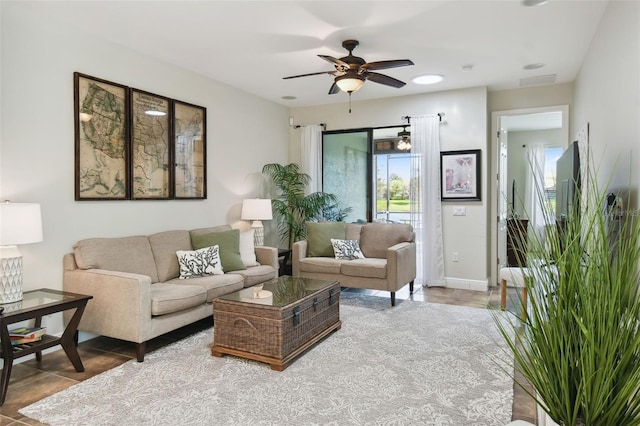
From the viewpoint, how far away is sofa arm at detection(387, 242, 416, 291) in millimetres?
4453

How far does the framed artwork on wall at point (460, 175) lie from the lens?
17.6ft

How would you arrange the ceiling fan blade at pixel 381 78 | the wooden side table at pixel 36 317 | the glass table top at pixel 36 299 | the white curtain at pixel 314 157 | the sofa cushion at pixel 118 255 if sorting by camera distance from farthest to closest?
the white curtain at pixel 314 157 → the ceiling fan blade at pixel 381 78 → the sofa cushion at pixel 118 255 → the glass table top at pixel 36 299 → the wooden side table at pixel 36 317

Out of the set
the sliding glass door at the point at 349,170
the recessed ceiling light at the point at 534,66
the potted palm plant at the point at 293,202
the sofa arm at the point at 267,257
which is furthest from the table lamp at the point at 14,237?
the recessed ceiling light at the point at 534,66

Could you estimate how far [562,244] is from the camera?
132 centimetres

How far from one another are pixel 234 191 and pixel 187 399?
3160 millimetres

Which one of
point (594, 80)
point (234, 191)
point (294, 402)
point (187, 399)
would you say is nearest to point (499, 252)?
point (594, 80)

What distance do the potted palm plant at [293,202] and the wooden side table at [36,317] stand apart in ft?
10.9

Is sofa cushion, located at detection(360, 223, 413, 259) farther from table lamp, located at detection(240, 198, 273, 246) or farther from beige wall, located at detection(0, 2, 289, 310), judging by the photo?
beige wall, located at detection(0, 2, 289, 310)

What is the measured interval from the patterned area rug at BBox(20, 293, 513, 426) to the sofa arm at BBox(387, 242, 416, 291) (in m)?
0.91

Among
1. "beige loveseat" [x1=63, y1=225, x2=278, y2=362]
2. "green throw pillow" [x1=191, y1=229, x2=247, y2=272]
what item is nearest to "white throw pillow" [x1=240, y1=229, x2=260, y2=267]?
"green throw pillow" [x1=191, y1=229, x2=247, y2=272]

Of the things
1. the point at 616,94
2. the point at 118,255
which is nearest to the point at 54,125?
the point at 118,255

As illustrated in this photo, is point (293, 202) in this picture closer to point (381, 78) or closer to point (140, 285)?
point (381, 78)

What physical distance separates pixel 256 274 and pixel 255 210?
1.09 meters

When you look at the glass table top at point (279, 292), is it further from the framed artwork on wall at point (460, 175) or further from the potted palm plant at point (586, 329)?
the framed artwork on wall at point (460, 175)
